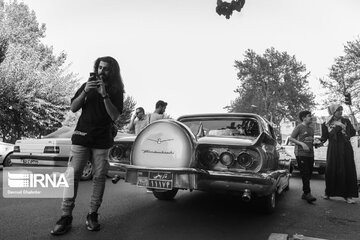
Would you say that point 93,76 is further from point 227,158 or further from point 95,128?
point 227,158

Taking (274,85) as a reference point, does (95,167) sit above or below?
below

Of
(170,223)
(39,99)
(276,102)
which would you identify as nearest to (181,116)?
(170,223)

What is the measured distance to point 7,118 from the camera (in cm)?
2011

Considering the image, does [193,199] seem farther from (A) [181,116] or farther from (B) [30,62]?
(B) [30,62]

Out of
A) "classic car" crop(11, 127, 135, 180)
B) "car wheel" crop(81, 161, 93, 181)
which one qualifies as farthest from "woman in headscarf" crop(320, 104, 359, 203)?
"car wheel" crop(81, 161, 93, 181)

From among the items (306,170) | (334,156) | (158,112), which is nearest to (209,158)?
(306,170)

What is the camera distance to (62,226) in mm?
3645

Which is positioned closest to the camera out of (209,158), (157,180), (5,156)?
(157,180)

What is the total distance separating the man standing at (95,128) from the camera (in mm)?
3705

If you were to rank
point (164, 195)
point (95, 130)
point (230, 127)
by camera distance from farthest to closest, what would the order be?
point (164, 195) → point (230, 127) → point (95, 130)

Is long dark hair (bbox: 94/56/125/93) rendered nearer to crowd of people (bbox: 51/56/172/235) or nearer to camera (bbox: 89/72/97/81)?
crowd of people (bbox: 51/56/172/235)

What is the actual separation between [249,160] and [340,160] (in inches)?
124

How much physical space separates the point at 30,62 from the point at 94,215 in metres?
19.9

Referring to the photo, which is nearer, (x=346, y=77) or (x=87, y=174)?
(x=87, y=174)
